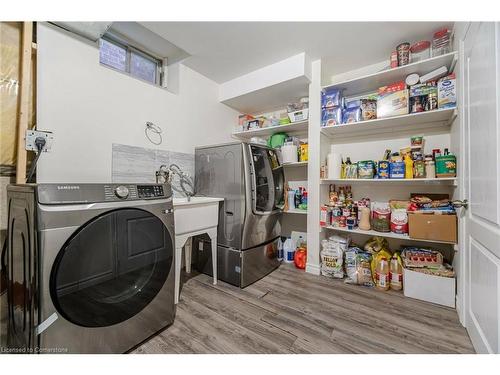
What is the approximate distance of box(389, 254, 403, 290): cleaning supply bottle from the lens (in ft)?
5.90

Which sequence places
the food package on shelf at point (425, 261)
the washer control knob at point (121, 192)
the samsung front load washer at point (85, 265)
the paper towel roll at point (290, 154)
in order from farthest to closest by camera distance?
1. the paper towel roll at point (290, 154)
2. the food package on shelf at point (425, 261)
3. the washer control knob at point (121, 192)
4. the samsung front load washer at point (85, 265)

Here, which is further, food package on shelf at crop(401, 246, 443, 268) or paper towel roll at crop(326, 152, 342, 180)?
paper towel roll at crop(326, 152, 342, 180)

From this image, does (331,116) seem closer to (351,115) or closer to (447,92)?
(351,115)

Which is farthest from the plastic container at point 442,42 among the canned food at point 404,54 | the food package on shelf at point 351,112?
the food package on shelf at point 351,112

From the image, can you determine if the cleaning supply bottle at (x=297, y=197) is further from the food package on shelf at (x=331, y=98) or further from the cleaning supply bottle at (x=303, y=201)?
the food package on shelf at (x=331, y=98)

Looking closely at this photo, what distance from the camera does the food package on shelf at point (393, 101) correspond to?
1.81 meters

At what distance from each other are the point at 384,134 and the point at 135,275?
100 inches

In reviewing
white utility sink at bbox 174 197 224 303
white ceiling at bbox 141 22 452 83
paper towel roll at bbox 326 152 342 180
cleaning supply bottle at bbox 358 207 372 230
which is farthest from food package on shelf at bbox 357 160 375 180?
white utility sink at bbox 174 197 224 303

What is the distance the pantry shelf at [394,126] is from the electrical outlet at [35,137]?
7.58 feet

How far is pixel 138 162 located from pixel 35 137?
68 centimetres

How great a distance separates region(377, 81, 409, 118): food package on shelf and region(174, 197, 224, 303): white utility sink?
1.73m

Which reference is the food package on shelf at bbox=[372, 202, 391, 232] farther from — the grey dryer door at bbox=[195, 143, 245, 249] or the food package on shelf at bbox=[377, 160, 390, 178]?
the grey dryer door at bbox=[195, 143, 245, 249]

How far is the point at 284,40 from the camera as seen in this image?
6.21ft

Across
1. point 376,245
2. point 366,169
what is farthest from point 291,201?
point 376,245
